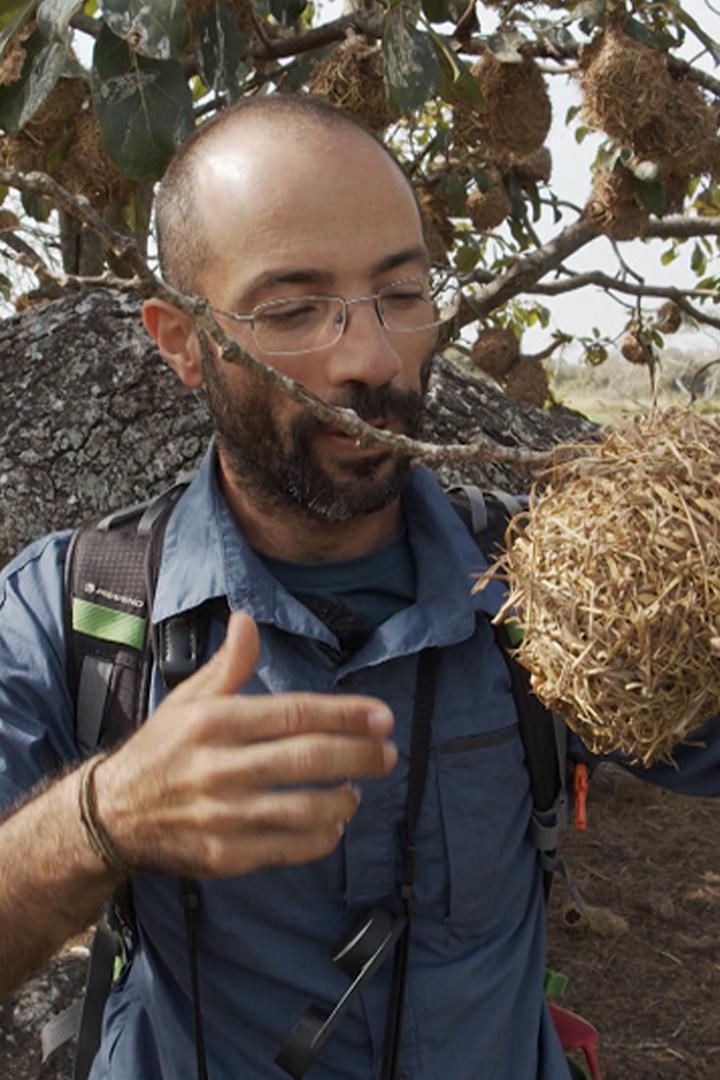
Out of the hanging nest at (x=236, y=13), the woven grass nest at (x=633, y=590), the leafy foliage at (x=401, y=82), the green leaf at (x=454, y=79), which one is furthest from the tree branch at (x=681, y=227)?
the woven grass nest at (x=633, y=590)

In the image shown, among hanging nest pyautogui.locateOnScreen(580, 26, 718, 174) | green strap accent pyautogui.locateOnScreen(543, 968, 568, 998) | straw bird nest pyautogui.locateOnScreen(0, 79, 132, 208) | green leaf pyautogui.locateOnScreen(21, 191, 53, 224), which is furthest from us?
green leaf pyautogui.locateOnScreen(21, 191, 53, 224)

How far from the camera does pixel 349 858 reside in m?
1.77

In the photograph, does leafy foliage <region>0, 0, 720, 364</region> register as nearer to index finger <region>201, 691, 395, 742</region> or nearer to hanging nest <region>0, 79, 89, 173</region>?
hanging nest <region>0, 79, 89, 173</region>

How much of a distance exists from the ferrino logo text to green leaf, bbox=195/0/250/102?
1.66 m

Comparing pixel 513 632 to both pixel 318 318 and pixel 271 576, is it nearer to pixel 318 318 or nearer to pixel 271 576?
pixel 271 576

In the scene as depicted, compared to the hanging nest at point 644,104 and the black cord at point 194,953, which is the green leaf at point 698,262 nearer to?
the hanging nest at point 644,104

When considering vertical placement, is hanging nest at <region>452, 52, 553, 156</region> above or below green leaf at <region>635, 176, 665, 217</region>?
above

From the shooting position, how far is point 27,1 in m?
2.38

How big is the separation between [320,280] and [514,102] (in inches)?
89.0

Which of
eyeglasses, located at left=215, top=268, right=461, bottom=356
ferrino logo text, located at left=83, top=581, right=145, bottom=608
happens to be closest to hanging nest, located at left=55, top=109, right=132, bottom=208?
eyeglasses, located at left=215, top=268, right=461, bottom=356

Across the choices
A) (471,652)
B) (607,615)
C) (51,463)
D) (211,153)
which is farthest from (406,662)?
(51,463)

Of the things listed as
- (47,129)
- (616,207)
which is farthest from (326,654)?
(616,207)

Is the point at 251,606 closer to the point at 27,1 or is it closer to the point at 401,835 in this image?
the point at 401,835

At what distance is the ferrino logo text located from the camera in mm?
1849
